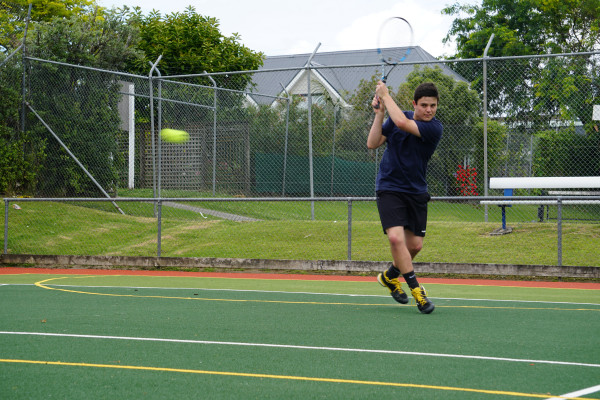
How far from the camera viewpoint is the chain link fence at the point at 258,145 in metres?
14.1

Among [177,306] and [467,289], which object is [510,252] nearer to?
[467,289]

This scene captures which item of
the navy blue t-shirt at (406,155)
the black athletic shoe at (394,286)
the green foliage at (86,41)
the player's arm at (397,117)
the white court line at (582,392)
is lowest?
the white court line at (582,392)

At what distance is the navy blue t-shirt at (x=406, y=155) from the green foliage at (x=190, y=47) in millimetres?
21766

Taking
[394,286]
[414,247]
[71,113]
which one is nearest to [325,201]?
[71,113]

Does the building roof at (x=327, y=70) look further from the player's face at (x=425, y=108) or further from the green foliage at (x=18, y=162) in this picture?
the player's face at (x=425, y=108)

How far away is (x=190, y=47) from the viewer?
94.3 feet

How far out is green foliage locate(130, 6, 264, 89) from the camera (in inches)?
1106

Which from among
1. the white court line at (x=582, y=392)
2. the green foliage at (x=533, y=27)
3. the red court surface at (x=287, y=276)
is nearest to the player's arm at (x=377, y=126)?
the white court line at (x=582, y=392)

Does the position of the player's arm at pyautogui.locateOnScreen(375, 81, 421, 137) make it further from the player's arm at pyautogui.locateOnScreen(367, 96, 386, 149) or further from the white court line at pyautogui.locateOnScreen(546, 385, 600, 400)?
the white court line at pyautogui.locateOnScreen(546, 385, 600, 400)

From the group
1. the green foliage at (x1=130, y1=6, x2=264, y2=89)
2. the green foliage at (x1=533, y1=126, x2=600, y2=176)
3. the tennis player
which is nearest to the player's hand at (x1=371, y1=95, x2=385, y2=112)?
the tennis player

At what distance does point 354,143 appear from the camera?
52.5ft

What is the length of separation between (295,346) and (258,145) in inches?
463

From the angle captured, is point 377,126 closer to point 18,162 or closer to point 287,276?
point 287,276

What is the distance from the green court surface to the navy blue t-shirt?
3.88 feet
